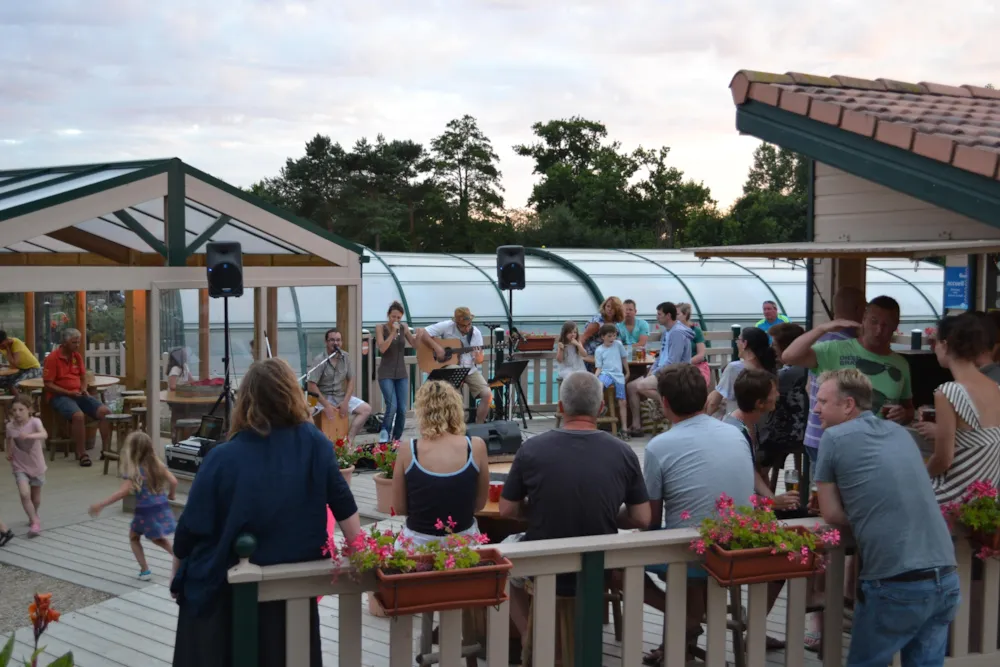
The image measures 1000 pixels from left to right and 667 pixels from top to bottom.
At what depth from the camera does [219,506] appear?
3182 millimetres

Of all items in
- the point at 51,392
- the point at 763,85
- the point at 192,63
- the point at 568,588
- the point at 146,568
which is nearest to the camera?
the point at 568,588

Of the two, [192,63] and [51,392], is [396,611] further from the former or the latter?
[192,63]

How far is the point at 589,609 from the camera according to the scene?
3324mm

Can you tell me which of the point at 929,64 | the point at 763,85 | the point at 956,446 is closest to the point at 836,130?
the point at 763,85

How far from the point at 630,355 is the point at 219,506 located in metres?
9.00

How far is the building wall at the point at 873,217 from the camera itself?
5.39 meters

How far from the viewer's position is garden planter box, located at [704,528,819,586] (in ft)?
10.7

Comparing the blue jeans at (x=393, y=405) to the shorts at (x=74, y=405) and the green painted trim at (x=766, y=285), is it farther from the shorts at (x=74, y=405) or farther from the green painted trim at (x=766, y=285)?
the green painted trim at (x=766, y=285)

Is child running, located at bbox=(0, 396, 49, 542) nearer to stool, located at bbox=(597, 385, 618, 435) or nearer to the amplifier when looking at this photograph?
the amplifier

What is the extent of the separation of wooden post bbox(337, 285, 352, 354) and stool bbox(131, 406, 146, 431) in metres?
2.12

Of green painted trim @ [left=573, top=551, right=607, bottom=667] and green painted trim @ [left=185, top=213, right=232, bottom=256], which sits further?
green painted trim @ [left=185, top=213, right=232, bottom=256]

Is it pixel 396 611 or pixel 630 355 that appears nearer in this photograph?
pixel 396 611

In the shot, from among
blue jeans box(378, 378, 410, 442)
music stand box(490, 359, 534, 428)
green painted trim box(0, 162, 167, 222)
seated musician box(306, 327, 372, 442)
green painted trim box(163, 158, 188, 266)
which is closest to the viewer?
green painted trim box(0, 162, 167, 222)

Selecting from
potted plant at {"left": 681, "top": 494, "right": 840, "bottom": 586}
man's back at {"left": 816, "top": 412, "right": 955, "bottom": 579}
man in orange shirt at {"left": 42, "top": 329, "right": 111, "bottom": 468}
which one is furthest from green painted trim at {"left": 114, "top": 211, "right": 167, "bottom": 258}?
man's back at {"left": 816, "top": 412, "right": 955, "bottom": 579}
